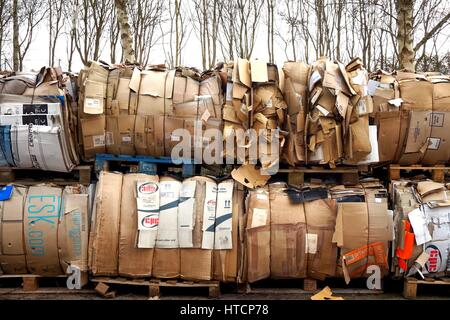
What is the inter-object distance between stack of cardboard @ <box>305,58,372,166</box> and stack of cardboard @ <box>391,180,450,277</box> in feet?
2.22

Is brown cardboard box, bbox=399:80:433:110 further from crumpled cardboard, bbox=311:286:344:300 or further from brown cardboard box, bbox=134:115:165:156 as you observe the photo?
brown cardboard box, bbox=134:115:165:156

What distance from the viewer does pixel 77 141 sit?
4246 millimetres

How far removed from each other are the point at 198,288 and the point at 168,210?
0.87 m

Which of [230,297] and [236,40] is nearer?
[230,297]

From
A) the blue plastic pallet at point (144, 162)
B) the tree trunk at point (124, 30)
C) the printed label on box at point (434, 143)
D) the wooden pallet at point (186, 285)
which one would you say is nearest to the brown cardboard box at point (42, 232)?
the blue plastic pallet at point (144, 162)

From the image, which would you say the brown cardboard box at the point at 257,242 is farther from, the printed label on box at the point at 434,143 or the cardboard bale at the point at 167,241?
the printed label on box at the point at 434,143

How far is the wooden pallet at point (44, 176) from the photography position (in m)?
4.27

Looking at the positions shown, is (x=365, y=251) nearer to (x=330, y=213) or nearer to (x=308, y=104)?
(x=330, y=213)

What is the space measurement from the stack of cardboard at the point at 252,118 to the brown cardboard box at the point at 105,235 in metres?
1.23

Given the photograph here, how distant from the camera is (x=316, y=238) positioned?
3.93 meters

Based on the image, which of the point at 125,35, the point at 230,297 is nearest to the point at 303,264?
the point at 230,297

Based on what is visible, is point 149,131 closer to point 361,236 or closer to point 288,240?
point 288,240

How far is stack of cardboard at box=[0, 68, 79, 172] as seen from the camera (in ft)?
13.2

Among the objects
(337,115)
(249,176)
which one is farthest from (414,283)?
(249,176)
